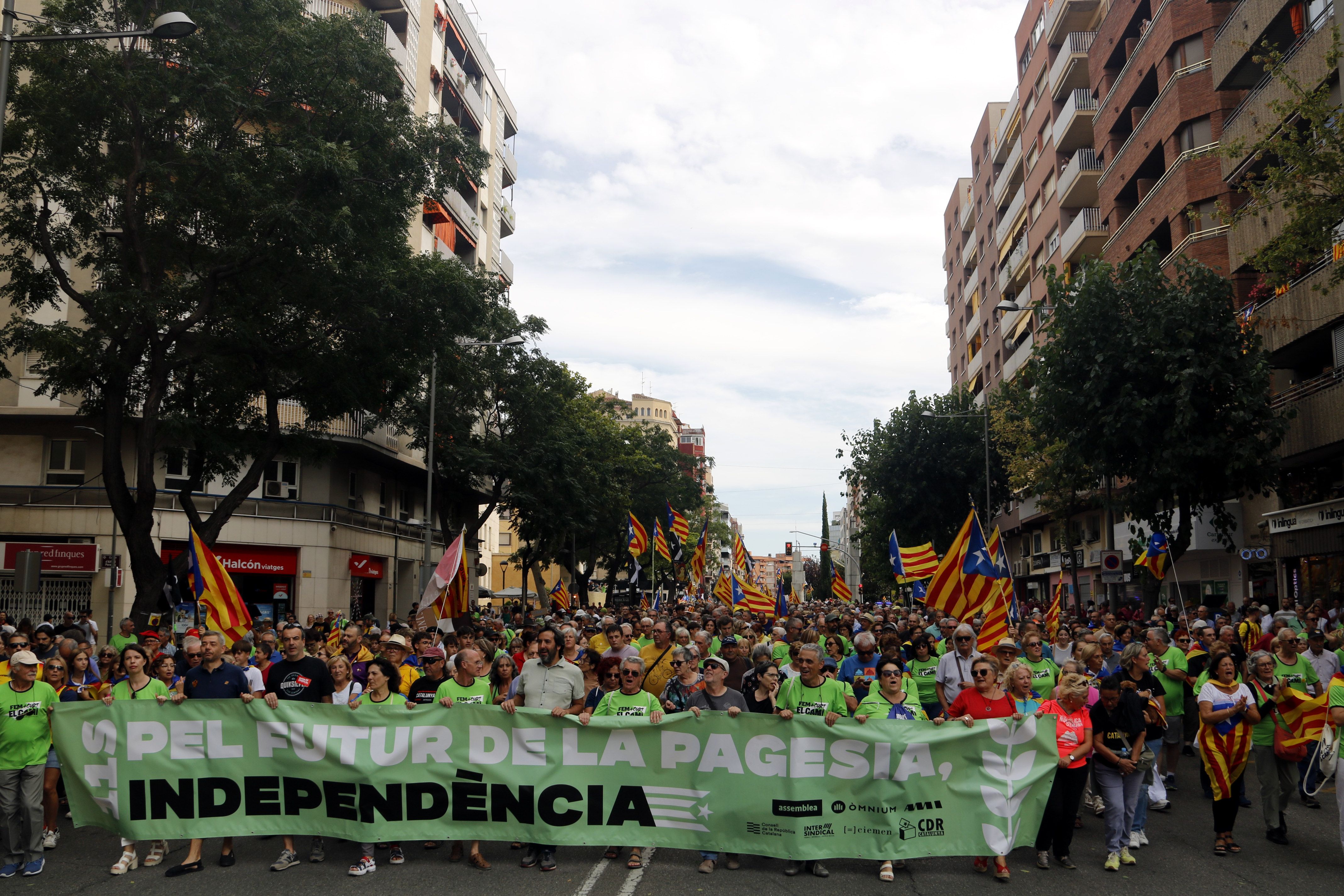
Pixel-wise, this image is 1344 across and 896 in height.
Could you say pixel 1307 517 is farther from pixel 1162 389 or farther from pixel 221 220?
pixel 221 220

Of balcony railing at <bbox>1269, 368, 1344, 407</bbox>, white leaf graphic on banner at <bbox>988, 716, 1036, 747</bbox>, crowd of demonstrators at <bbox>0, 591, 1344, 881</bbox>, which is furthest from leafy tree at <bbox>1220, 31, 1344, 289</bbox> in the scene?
white leaf graphic on banner at <bbox>988, 716, 1036, 747</bbox>

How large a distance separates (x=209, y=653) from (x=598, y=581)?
59022 millimetres

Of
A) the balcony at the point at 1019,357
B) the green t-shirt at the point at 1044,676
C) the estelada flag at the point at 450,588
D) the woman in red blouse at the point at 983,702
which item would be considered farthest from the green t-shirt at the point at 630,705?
the balcony at the point at 1019,357

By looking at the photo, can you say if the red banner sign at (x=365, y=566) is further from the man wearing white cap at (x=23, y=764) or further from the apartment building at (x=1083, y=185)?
the man wearing white cap at (x=23, y=764)

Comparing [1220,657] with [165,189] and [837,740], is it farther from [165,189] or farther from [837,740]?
[165,189]

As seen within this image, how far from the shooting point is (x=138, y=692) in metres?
8.49

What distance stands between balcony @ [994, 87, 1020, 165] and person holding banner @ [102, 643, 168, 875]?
54054 mm

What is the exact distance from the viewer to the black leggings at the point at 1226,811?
8.45 m

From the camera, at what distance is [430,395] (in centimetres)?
3048

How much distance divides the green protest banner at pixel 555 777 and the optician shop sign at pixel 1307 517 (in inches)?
744

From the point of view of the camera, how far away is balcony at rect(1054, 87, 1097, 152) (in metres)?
43.3

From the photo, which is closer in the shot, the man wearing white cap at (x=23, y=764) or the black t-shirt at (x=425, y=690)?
the man wearing white cap at (x=23, y=764)

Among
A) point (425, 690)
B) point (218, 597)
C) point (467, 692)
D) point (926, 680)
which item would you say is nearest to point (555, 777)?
point (467, 692)

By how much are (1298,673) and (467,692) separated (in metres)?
8.03
